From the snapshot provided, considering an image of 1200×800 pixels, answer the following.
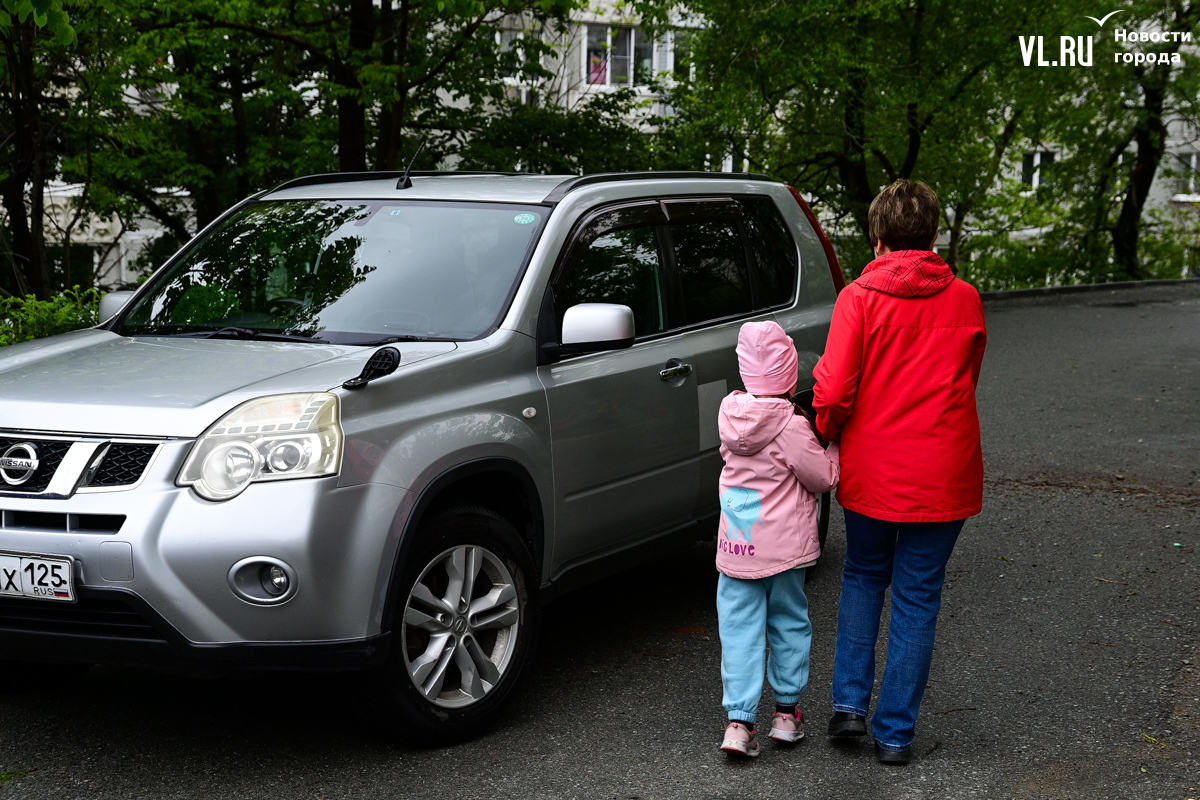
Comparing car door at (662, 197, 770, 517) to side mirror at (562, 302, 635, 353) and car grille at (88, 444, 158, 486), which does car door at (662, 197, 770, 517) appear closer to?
side mirror at (562, 302, 635, 353)

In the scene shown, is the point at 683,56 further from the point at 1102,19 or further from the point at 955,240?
the point at 955,240

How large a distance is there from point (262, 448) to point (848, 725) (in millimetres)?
2023

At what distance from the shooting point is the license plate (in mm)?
3525

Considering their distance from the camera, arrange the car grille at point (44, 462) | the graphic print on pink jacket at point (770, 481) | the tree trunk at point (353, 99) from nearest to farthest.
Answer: the car grille at point (44, 462)
the graphic print on pink jacket at point (770, 481)
the tree trunk at point (353, 99)

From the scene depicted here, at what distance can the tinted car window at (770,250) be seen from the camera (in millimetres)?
5945

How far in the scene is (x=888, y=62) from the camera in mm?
18859

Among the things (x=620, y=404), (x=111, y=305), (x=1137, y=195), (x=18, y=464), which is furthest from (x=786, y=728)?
(x=1137, y=195)

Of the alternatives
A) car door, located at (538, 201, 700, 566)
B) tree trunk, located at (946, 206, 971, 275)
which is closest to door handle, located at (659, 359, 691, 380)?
car door, located at (538, 201, 700, 566)

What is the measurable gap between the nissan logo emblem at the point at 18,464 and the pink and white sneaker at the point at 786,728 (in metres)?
2.37

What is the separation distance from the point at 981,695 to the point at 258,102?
1582cm

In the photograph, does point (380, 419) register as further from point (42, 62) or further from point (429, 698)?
point (42, 62)

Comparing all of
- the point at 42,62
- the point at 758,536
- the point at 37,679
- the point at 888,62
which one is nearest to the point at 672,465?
the point at 758,536

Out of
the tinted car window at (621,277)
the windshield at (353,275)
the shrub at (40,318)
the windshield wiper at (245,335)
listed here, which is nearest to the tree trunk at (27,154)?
Answer: the shrub at (40,318)

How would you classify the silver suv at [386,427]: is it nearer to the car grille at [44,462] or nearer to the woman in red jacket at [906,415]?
the car grille at [44,462]
